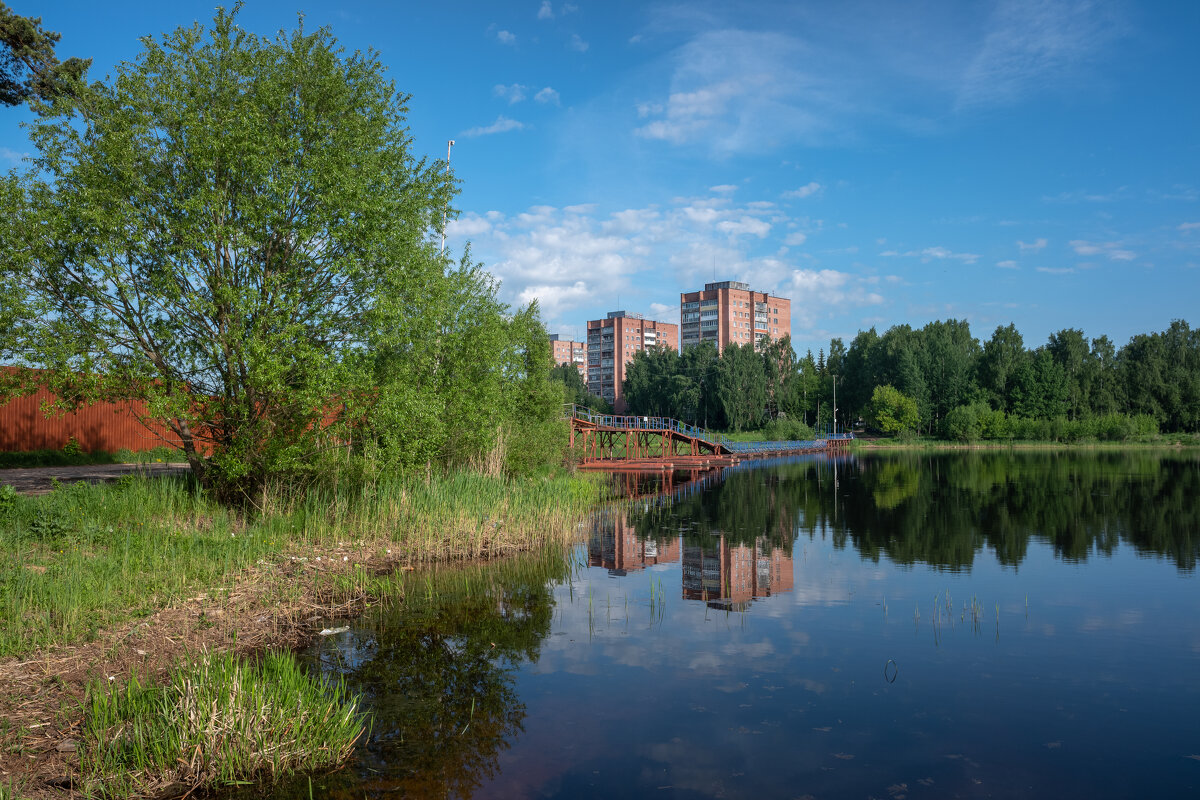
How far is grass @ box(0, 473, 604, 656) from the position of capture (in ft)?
24.8

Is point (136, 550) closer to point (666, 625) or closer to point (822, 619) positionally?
point (666, 625)

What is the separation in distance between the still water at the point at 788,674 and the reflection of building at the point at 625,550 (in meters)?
0.11

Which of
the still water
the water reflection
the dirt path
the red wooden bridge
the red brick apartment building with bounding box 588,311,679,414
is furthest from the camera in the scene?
the red brick apartment building with bounding box 588,311,679,414

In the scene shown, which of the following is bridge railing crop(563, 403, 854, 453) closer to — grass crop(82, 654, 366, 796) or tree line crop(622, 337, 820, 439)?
tree line crop(622, 337, 820, 439)

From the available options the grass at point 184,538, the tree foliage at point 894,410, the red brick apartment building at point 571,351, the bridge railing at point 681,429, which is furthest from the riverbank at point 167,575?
the red brick apartment building at point 571,351

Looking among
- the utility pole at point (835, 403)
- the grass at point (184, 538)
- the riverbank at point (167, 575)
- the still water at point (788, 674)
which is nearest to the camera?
the still water at point (788, 674)

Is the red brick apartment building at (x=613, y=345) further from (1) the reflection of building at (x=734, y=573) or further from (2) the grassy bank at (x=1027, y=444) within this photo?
(1) the reflection of building at (x=734, y=573)

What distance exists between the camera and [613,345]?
414ft

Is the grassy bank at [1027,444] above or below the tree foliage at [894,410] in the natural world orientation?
below

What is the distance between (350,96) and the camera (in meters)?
13.1

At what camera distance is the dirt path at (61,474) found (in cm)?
1501

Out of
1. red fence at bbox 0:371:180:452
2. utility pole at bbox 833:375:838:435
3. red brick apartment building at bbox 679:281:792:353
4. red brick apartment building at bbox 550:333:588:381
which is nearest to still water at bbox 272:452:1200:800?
red fence at bbox 0:371:180:452

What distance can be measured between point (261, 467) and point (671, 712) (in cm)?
881

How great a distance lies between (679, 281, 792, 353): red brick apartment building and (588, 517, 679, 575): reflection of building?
303ft
